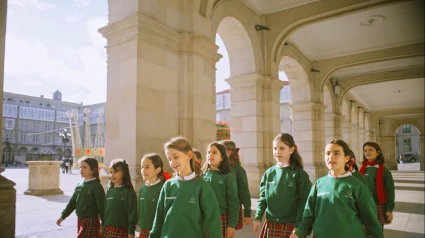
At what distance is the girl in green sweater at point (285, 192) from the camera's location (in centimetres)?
296

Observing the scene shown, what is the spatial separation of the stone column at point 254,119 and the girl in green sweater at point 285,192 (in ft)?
18.8

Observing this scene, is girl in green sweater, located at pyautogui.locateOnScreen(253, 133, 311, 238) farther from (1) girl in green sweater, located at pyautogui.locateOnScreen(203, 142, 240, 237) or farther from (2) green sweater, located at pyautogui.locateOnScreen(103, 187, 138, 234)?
(2) green sweater, located at pyautogui.locateOnScreen(103, 187, 138, 234)

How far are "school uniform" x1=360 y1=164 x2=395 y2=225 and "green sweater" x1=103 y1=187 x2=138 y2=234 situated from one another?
9.62 feet

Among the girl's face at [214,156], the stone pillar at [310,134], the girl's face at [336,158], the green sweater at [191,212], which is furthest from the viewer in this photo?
the stone pillar at [310,134]

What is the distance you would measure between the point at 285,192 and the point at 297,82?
10.8 meters

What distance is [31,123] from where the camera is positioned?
59031 mm

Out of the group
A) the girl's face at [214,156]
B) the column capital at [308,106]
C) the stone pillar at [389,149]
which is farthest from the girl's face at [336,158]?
the stone pillar at [389,149]

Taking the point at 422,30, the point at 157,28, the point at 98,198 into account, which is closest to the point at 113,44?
the point at 157,28

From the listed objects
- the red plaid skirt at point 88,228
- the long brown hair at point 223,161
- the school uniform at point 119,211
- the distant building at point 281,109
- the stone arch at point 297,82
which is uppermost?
the distant building at point 281,109

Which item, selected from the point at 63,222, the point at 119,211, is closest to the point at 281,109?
the point at 63,222

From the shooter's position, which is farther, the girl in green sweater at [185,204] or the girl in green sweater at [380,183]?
the girl in green sweater at [380,183]

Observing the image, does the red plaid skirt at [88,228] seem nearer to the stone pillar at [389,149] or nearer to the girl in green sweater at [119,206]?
the girl in green sweater at [119,206]

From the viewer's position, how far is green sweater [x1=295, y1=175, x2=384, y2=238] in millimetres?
2322

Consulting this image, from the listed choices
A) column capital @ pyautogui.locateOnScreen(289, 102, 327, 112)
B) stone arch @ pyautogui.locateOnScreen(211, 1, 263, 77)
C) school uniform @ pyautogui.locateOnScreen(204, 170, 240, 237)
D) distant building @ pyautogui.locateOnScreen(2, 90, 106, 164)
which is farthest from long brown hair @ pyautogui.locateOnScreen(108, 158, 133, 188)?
distant building @ pyautogui.locateOnScreen(2, 90, 106, 164)
